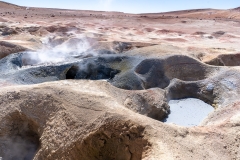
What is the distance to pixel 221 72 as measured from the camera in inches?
251

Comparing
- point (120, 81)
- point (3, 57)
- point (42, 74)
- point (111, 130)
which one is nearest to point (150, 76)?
point (120, 81)

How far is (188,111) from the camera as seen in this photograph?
18.4 ft

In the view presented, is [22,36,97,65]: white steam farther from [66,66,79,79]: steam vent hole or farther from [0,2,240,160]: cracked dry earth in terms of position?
[66,66,79,79]: steam vent hole

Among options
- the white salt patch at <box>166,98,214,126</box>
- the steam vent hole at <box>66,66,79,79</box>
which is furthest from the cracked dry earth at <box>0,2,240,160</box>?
the white salt patch at <box>166,98,214,126</box>

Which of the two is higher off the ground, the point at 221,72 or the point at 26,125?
the point at 221,72

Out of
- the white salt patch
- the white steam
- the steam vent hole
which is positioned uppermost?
the white steam

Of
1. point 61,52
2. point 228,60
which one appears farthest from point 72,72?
point 228,60

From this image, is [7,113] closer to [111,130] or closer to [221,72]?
[111,130]

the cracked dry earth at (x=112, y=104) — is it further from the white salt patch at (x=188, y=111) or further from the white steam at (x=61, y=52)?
the white salt patch at (x=188, y=111)

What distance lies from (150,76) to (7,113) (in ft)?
11.0

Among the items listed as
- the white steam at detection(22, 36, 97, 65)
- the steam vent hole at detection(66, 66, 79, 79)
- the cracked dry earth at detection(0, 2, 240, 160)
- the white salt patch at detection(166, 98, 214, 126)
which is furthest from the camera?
the white steam at detection(22, 36, 97, 65)

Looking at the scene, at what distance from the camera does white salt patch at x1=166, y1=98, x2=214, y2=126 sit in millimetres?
5188

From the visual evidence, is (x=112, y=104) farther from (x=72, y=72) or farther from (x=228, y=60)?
(x=228, y=60)

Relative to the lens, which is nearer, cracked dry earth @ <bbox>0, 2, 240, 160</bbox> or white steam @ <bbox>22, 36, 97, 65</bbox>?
cracked dry earth @ <bbox>0, 2, 240, 160</bbox>
